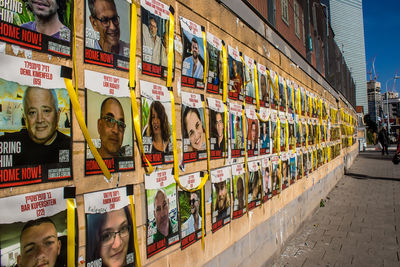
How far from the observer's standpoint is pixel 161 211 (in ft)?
7.37

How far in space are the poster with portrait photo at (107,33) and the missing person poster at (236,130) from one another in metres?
1.72

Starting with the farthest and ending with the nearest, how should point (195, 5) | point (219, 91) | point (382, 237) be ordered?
1. point (382, 237)
2. point (219, 91)
3. point (195, 5)

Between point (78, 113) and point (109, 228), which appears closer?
point (78, 113)

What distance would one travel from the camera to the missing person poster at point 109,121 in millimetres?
1729

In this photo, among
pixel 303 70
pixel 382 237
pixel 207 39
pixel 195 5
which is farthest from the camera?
pixel 303 70

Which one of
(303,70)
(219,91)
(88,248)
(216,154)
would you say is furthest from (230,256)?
(303,70)

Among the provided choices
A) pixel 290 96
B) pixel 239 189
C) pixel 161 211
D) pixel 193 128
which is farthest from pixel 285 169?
pixel 161 211

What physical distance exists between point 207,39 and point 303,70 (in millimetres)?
4914

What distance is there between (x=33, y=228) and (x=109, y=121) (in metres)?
0.70

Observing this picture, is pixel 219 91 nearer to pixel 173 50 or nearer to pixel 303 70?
pixel 173 50

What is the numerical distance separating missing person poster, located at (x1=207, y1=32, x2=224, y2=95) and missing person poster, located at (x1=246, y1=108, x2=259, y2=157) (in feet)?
2.74

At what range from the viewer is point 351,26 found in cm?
6556

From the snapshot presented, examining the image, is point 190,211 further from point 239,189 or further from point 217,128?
point 239,189

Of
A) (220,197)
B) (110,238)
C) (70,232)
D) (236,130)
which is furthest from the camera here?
(236,130)
